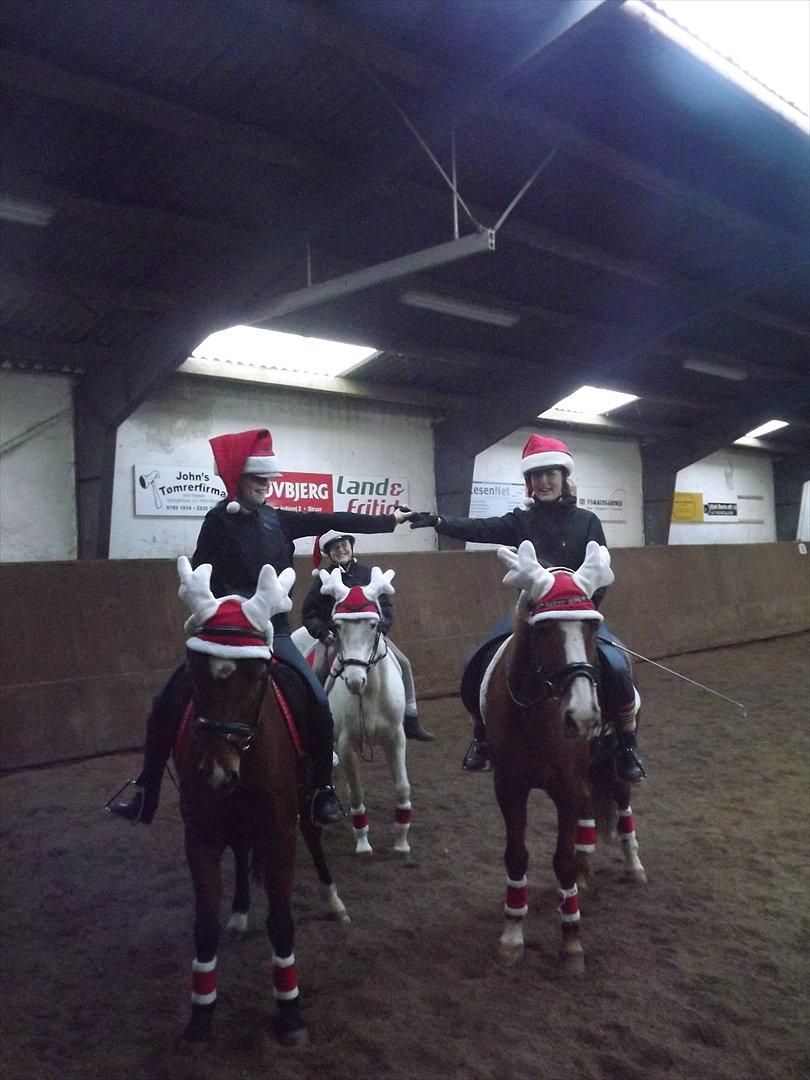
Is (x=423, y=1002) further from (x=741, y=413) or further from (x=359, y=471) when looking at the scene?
(x=741, y=413)

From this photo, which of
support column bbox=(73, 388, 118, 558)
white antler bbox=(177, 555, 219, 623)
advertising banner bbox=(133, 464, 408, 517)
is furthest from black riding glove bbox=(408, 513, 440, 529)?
support column bbox=(73, 388, 118, 558)

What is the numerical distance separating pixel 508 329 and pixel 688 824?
925 cm

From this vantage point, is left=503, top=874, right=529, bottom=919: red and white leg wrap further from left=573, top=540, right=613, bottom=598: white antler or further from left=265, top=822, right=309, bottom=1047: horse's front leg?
left=573, top=540, right=613, bottom=598: white antler

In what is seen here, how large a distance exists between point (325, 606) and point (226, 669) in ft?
10.4

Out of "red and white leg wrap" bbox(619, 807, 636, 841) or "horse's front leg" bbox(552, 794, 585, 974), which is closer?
"horse's front leg" bbox(552, 794, 585, 974)

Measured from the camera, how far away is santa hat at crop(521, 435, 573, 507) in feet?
14.0

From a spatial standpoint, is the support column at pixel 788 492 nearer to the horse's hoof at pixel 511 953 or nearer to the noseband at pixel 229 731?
the horse's hoof at pixel 511 953

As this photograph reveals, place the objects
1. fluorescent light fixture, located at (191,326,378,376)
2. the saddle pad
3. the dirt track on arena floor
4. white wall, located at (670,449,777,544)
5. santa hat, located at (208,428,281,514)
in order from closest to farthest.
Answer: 1. the dirt track on arena floor
2. santa hat, located at (208,428,281,514)
3. the saddle pad
4. fluorescent light fixture, located at (191,326,378,376)
5. white wall, located at (670,449,777,544)

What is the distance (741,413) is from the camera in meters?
17.9

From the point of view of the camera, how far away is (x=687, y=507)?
20.0 m

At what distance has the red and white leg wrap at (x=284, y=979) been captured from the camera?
309 centimetres

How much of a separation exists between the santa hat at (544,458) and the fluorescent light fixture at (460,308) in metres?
6.70

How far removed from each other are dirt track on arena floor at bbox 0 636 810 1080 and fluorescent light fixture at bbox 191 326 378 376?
735cm

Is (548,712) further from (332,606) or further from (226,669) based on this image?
(332,606)
